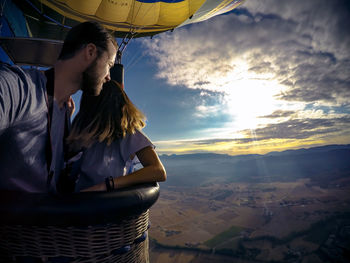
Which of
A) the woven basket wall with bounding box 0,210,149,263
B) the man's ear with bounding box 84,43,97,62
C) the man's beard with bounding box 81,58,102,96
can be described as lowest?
the woven basket wall with bounding box 0,210,149,263

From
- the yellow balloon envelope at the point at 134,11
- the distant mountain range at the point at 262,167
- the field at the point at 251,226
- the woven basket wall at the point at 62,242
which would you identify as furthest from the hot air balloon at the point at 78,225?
the distant mountain range at the point at 262,167

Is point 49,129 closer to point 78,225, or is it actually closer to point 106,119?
point 106,119

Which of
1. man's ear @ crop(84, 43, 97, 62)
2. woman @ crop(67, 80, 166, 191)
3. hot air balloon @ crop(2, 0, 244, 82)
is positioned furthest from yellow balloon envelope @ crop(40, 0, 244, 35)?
woman @ crop(67, 80, 166, 191)

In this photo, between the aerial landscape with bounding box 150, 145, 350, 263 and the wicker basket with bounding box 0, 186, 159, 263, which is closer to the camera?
the wicker basket with bounding box 0, 186, 159, 263

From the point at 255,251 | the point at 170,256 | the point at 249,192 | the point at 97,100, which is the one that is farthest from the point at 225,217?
the point at 97,100

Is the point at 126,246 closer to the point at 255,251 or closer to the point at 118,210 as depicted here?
the point at 118,210

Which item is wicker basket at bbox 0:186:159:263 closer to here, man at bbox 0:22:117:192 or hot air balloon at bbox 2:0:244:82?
man at bbox 0:22:117:192

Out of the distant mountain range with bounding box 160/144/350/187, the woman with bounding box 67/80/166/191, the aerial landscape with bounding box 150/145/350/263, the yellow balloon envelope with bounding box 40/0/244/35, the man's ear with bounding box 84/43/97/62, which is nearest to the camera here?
the woman with bounding box 67/80/166/191
